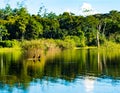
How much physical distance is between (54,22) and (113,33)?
19781mm

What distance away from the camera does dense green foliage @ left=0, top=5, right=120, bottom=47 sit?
10019 cm

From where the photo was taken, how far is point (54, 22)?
109 meters

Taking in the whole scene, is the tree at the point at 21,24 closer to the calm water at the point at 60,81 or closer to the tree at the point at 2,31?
the tree at the point at 2,31

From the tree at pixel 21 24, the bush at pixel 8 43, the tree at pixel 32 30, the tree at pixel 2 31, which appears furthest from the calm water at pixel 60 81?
the tree at pixel 32 30

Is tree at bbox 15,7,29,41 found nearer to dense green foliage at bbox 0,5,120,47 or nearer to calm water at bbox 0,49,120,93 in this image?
dense green foliage at bbox 0,5,120,47

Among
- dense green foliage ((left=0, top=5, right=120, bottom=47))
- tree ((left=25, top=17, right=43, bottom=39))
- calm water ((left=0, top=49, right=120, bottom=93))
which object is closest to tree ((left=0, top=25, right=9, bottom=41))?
dense green foliage ((left=0, top=5, right=120, bottom=47))

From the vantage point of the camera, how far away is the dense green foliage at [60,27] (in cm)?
10019

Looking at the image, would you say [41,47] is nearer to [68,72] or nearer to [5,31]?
[68,72]

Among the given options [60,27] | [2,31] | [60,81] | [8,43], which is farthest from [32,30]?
[60,81]

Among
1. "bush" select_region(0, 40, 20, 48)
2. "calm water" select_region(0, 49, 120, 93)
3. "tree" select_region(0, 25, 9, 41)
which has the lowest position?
"calm water" select_region(0, 49, 120, 93)

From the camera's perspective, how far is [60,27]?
116 m

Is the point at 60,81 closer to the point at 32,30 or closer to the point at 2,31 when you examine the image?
the point at 2,31

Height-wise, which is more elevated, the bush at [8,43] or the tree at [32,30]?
the tree at [32,30]

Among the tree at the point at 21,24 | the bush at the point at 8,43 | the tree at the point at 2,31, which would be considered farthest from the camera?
the tree at the point at 21,24
